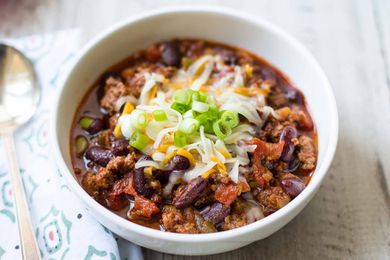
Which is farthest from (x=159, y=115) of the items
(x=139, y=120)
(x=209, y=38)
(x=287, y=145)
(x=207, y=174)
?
(x=209, y=38)

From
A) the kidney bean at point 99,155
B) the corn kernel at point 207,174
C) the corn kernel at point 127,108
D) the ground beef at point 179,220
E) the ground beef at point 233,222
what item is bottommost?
the ground beef at point 233,222

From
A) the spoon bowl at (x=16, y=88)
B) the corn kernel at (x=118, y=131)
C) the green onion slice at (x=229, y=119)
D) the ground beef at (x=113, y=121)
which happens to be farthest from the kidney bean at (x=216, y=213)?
the spoon bowl at (x=16, y=88)

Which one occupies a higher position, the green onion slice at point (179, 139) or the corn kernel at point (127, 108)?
the corn kernel at point (127, 108)

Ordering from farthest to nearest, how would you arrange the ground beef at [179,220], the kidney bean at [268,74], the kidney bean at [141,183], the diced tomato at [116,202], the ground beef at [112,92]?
the kidney bean at [268,74] → the ground beef at [112,92] → the diced tomato at [116,202] → the kidney bean at [141,183] → the ground beef at [179,220]

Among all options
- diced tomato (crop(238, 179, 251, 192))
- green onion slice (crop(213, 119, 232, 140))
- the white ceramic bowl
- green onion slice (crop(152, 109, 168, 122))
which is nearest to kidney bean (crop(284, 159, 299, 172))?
the white ceramic bowl

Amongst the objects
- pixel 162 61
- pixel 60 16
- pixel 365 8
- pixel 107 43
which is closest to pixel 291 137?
pixel 162 61

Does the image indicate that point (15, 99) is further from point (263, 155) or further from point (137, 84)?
point (263, 155)

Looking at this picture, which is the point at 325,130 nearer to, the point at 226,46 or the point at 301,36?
the point at 226,46

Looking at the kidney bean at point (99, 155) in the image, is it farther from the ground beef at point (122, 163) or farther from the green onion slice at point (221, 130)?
the green onion slice at point (221, 130)

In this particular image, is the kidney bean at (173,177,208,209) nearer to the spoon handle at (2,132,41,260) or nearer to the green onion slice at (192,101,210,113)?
the green onion slice at (192,101,210,113)
